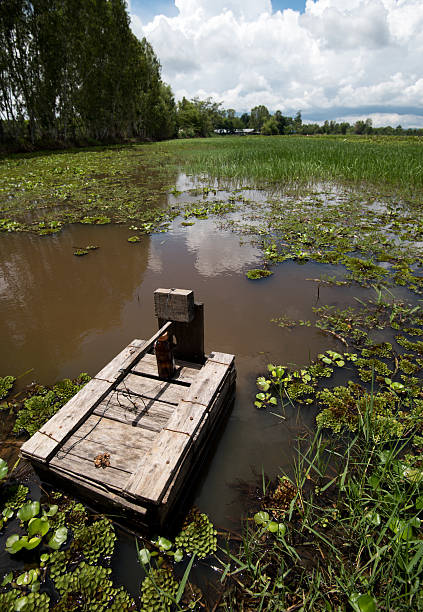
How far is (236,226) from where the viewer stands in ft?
23.3

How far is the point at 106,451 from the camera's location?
196 cm

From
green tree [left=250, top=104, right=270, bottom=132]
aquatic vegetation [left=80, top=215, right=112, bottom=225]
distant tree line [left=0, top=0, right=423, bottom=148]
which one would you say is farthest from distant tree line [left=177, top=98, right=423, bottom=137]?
aquatic vegetation [left=80, top=215, right=112, bottom=225]

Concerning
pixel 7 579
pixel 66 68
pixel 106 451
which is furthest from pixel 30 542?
pixel 66 68

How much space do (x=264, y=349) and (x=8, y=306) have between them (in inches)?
144

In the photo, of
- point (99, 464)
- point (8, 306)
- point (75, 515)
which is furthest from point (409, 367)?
point (8, 306)

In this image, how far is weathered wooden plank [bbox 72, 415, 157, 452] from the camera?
201cm

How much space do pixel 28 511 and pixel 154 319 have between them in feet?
7.69

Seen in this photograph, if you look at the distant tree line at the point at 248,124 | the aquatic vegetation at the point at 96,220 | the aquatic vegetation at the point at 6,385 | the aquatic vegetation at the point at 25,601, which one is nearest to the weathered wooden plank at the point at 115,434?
the aquatic vegetation at the point at 25,601

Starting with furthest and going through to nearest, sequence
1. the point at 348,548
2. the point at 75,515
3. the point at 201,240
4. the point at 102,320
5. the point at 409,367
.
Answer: the point at 201,240 < the point at 102,320 < the point at 409,367 < the point at 75,515 < the point at 348,548

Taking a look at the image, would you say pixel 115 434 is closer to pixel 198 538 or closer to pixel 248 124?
pixel 198 538

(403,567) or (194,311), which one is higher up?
(194,311)

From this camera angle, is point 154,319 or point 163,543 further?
point 154,319

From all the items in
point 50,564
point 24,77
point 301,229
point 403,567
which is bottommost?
point 50,564

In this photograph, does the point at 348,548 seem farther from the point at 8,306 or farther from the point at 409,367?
the point at 8,306
